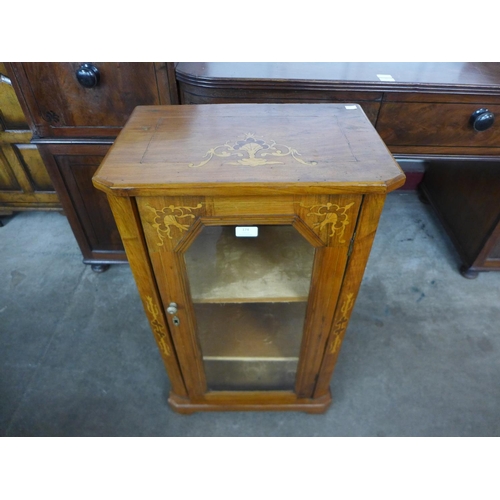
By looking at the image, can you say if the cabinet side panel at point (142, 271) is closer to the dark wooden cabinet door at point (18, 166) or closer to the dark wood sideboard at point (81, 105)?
the dark wood sideboard at point (81, 105)

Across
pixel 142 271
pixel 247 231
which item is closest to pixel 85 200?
pixel 142 271

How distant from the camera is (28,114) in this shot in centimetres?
89

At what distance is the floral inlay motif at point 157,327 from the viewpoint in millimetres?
670

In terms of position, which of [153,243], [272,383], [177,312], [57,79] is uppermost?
[57,79]

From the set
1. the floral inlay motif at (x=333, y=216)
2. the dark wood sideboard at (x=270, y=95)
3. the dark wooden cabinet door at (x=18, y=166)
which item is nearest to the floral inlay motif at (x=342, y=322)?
the floral inlay motif at (x=333, y=216)

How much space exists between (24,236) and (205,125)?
124 cm

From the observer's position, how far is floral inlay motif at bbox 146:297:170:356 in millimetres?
670

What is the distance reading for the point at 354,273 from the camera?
0.62 meters

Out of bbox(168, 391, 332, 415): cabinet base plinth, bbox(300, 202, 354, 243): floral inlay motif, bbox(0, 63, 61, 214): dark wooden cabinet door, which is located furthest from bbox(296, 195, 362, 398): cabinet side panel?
bbox(0, 63, 61, 214): dark wooden cabinet door

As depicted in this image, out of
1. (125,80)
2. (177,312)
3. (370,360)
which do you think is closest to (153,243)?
(177,312)

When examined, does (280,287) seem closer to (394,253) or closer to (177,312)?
(177,312)

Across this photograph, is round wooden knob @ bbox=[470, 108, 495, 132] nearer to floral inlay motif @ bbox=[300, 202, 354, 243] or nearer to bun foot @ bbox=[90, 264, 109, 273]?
floral inlay motif @ bbox=[300, 202, 354, 243]

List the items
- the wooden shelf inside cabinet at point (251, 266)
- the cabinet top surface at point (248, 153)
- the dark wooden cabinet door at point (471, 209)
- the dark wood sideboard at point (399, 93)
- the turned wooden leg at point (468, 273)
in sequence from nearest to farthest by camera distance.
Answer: the cabinet top surface at point (248, 153), the wooden shelf inside cabinet at point (251, 266), the dark wood sideboard at point (399, 93), the dark wooden cabinet door at point (471, 209), the turned wooden leg at point (468, 273)

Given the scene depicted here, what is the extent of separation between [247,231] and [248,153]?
0.41 ft
